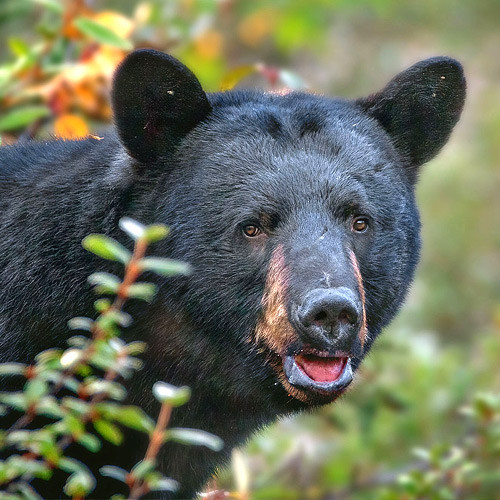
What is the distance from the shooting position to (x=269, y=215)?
412cm

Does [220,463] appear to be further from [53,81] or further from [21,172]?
[53,81]

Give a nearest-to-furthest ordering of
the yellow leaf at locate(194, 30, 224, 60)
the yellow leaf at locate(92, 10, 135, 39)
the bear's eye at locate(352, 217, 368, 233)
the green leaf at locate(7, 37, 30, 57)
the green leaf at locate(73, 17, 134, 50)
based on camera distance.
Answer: the bear's eye at locate(352, 217, 368, 233) < the green leaf at locate(73, 17, 134, 50) < the green leaf at locate(7, 37, 30, 57) < the yellow leaf at locate(92, 10, 135, 39) < the yellow leaf at locate(194, 30, 224, 60)

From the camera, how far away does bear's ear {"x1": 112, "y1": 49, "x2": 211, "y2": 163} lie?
13.7 ft

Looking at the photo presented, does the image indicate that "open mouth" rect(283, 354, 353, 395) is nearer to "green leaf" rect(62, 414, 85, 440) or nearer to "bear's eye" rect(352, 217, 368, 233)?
"bear's eye" rect(352, 217, 368, 233)

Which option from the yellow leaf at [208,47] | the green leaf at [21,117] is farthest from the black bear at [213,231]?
the yellow leaf at [208,47]

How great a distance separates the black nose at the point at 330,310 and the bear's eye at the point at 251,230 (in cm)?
45

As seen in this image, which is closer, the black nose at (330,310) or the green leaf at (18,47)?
the black nose at (330,310)

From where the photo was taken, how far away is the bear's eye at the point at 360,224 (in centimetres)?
423

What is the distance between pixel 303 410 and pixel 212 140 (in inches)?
44.2

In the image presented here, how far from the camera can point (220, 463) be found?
468 cm

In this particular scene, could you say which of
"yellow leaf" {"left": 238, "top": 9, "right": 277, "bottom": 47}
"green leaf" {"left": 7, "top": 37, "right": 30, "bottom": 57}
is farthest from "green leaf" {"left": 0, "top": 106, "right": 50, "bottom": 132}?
"yellow leaf" {"left": 238, "top": 9, "right": 277, "bottom": 47}

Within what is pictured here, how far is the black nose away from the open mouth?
7.7 inches

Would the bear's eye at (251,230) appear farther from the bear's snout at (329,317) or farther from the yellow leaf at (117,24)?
the yellow leaf at (117,24)

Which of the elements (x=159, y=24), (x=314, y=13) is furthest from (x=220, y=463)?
(x=314, y=13)
